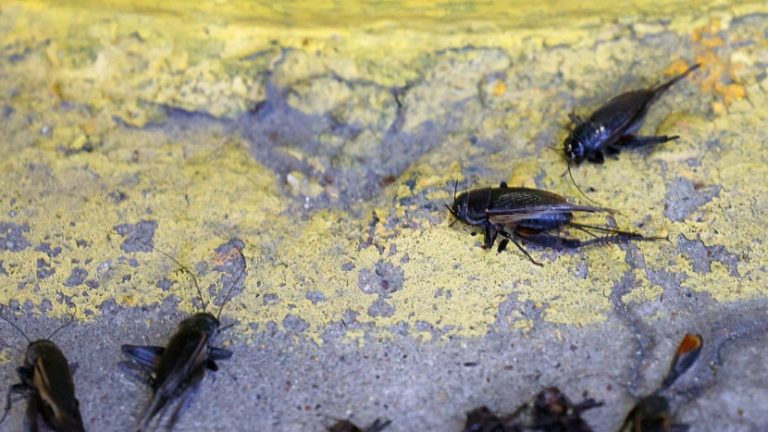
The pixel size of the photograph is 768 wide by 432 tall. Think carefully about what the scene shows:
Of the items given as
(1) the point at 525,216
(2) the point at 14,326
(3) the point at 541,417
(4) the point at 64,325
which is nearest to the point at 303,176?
(1) the point at 525,216

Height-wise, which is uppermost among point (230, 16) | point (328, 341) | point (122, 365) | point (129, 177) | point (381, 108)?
point (230, 16)

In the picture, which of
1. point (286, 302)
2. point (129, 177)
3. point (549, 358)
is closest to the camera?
point (549, 358)

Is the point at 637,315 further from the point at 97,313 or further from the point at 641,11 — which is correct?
the point at 97,313

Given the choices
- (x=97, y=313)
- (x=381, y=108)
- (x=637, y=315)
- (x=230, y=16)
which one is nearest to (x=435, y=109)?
(x=381, y=108)

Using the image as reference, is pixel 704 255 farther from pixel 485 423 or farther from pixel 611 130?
pixel 485 423

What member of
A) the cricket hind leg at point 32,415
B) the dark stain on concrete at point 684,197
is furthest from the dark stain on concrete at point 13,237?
the dark stain on concrete at point 684,197

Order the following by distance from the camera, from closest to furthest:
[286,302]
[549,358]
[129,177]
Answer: [549,358]
[286,302]
[129,177]

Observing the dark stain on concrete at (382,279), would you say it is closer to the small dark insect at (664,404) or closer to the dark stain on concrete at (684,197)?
the small dark insect at (664,404)
